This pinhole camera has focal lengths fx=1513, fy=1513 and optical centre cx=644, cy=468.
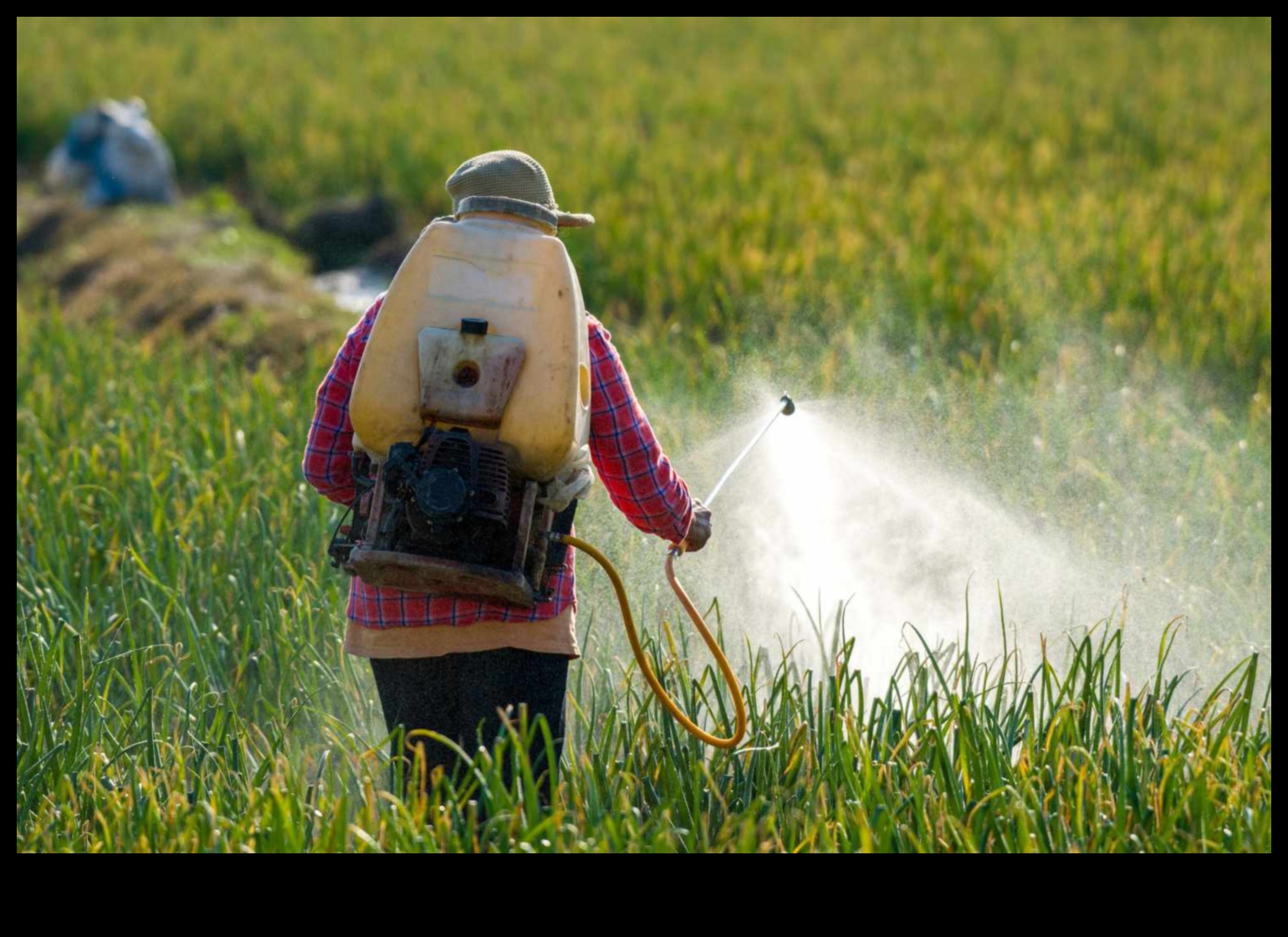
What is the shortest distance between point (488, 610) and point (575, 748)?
1.88 feet

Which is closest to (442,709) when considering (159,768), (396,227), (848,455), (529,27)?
(159,768)

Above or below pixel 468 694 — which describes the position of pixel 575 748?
below

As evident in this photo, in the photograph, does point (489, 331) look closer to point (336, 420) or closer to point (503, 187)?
point (503, 187)

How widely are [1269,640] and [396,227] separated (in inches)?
238

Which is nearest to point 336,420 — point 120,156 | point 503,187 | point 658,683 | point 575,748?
point 503,187

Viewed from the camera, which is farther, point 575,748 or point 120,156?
point 120,156

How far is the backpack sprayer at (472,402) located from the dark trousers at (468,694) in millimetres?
190

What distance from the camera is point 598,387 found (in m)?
2.34

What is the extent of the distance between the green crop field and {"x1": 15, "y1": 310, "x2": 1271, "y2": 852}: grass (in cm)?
1

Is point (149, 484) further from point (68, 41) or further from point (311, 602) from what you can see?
point (68, 41)

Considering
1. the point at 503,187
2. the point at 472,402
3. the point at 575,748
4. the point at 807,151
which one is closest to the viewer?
the point at 472,402

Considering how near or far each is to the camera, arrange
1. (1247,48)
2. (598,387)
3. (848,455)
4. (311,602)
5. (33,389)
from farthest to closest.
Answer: (1247,48) < (33,389) < (848,455) < (311,602) < (598,387)

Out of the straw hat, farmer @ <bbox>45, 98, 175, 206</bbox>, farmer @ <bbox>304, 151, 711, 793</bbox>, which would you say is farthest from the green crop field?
the straw hat

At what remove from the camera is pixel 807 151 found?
30.0ft
